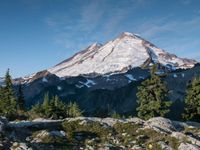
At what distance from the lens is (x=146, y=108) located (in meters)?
71.9

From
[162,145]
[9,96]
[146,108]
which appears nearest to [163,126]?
[162,145]

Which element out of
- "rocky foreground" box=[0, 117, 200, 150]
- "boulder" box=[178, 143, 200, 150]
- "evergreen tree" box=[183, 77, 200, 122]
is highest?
"evergreen tree" box=[183, 77, 200, 122]

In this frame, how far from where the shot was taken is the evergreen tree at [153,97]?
7106 cm

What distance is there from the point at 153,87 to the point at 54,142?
4395 centimetres

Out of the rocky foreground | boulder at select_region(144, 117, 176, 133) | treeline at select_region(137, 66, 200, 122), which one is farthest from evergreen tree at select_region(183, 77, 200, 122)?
the rocky foreground

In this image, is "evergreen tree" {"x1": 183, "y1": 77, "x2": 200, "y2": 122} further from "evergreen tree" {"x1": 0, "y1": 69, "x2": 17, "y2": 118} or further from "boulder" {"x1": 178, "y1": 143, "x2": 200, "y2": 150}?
"evergreen tree" {"x1": 0, "y1": 69, "x2": 17, "y2": 118}

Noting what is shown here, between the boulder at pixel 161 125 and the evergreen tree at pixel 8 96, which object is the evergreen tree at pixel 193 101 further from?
the evergreen tree at pixel 8 96

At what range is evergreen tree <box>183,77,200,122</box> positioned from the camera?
75.2 meters

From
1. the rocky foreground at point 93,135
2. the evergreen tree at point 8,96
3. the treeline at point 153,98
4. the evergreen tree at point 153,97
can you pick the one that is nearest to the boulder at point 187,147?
the rocky foreground at point 93,135

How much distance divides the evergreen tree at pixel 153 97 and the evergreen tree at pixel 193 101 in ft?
22.0

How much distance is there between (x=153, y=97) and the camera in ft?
237

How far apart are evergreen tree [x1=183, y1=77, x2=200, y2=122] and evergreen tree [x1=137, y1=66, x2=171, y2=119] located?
6703 mm

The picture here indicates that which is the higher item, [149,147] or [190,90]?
[190,90]

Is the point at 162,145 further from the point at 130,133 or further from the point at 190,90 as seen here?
the point at 190,90
